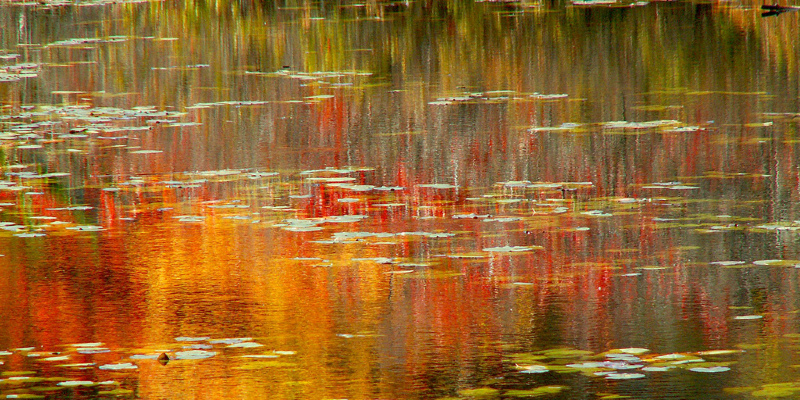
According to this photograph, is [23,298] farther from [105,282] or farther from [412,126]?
[412,126]

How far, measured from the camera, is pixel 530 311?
22.2 feet

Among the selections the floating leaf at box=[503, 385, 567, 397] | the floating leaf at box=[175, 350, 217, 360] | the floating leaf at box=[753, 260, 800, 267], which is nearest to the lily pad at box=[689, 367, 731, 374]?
Answer: the floating leaf at box=[503, 385, 567, 397]

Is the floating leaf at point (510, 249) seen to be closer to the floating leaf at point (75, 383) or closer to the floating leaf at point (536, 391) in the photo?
the floating leaf at point (536, 391)

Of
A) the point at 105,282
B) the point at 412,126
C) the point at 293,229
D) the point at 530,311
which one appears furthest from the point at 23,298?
the point at 412,126

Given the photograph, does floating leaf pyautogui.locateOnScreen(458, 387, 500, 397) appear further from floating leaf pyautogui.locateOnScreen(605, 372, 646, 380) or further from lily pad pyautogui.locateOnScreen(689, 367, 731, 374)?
lily pad pyautogui.locateOnScreen(689, 367, 731, 374)

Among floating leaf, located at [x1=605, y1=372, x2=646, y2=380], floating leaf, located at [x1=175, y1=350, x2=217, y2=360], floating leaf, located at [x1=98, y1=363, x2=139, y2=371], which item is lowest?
floating leaf, located at [x1=605, y1=372, x2=646, y2=380]

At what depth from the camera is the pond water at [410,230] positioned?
237 inches

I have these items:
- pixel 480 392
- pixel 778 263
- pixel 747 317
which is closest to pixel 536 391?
pixel 480 392

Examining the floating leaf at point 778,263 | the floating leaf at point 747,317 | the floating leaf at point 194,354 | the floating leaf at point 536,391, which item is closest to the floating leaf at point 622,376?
the floating leaf at point 536,391

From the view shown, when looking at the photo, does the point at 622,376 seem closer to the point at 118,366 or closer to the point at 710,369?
the point at 710,369

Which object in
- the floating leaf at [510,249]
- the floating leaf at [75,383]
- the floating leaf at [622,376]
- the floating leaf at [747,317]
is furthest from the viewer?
the floating leaf at [510,249]

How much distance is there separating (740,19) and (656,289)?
1696 cm

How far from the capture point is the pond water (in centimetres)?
603

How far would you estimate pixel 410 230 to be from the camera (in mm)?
8688
